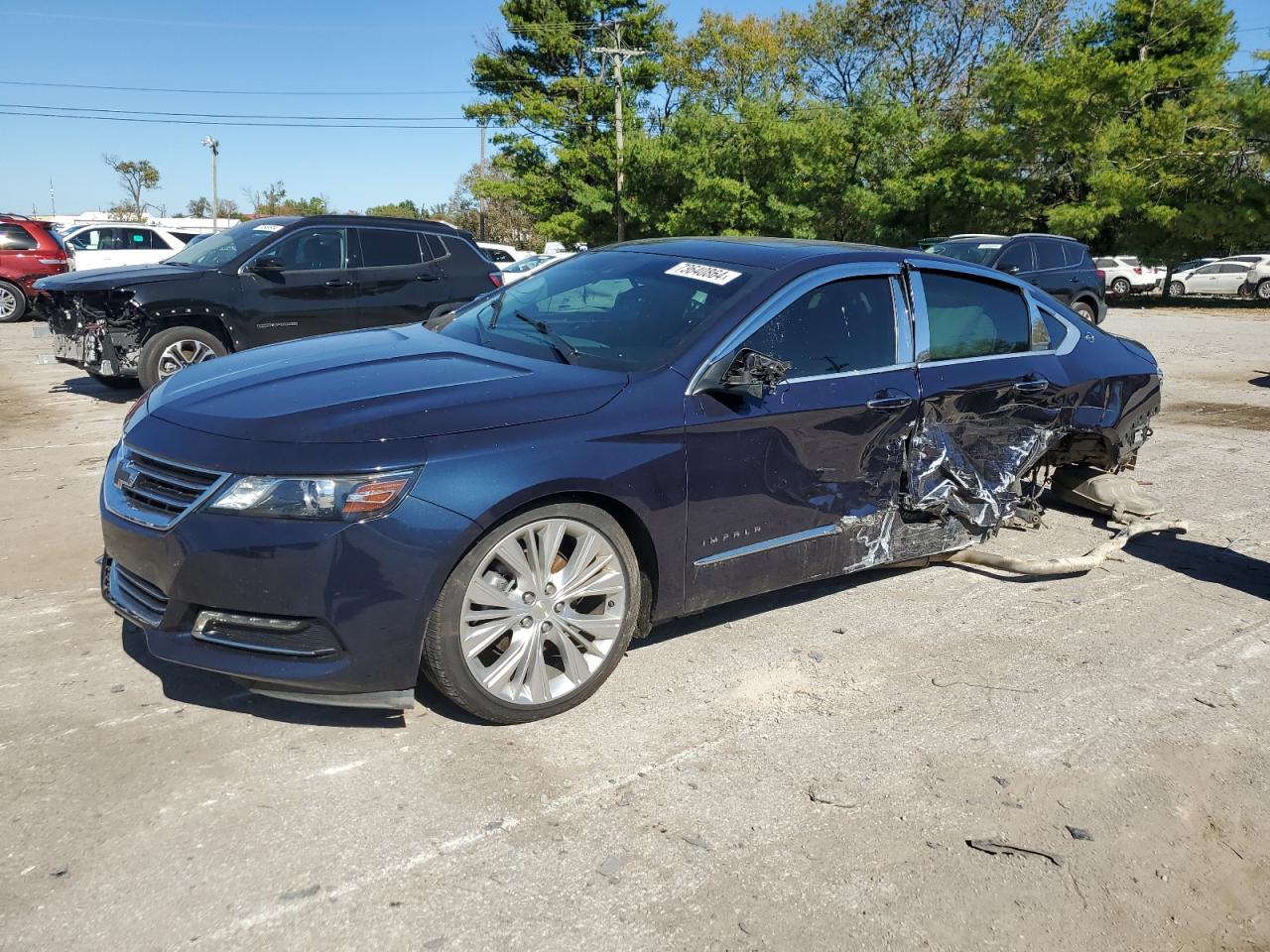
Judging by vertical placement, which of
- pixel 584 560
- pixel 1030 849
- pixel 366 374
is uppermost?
pixel 366 374

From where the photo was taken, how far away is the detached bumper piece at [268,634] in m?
2.94

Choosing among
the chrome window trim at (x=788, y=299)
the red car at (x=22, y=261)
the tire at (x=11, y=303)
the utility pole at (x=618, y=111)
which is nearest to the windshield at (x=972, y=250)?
the chrome window trim at (x=788, y=299)

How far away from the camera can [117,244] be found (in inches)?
753

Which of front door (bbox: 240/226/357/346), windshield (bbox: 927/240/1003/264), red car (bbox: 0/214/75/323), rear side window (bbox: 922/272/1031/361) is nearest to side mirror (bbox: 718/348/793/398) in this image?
rear side window (bbox: 922/272/1031/361)

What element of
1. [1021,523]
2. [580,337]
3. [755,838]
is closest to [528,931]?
[755,838]

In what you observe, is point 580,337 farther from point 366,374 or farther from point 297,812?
point 297,812

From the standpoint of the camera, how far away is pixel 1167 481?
6.91 metres

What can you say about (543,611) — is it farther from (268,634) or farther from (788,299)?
(788,299)

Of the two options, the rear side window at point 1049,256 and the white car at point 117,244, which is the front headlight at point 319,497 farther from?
the white car at point 117,244

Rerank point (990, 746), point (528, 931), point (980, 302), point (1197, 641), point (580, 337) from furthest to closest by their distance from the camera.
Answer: point (980, 302), point (1197, 641), point (580, 337), point (990, 746), point (528, 931)

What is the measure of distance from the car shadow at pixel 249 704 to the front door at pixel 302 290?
6136 mm

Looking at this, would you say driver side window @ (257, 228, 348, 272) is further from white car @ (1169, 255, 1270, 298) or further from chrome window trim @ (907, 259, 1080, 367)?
white car @ (1169, 255, 1270, 298)

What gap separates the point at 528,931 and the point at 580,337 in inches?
92.3

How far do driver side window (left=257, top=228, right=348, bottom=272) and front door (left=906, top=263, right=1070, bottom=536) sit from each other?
6701 mm
